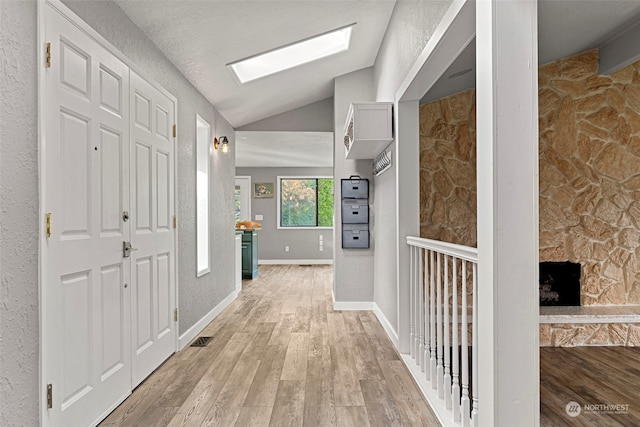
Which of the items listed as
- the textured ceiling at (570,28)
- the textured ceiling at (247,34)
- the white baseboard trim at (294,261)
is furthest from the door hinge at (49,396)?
the white baseboard trim at (294,261)

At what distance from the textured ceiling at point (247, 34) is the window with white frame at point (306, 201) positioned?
5.37 metres

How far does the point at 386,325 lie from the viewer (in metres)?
4.00

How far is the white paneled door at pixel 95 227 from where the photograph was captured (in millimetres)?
1853

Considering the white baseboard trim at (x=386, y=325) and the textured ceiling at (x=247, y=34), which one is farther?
the white baseboard trim at (x=386, y=325)

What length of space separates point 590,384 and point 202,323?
10.4 ft

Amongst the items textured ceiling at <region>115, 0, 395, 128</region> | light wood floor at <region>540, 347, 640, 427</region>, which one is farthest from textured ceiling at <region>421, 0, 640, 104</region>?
light wood floor at <region>540, 347, 640, 427</region>

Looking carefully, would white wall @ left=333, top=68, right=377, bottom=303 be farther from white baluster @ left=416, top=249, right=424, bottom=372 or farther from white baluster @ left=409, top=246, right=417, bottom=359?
white baluster @ left=416, top=249, right=424, bottom=372

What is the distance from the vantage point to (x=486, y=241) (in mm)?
1625

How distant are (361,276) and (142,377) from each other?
112 inches

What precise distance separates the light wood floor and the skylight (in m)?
3.35

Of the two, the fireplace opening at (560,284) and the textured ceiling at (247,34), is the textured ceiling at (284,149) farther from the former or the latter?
the fireplace opening at (560,284)

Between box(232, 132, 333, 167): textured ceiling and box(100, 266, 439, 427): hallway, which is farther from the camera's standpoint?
box(232, 132, 333, 167): textured ceiling

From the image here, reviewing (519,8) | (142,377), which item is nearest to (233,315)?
(142,377)

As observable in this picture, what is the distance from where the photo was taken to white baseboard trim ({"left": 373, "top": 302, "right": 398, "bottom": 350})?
3552 mm
